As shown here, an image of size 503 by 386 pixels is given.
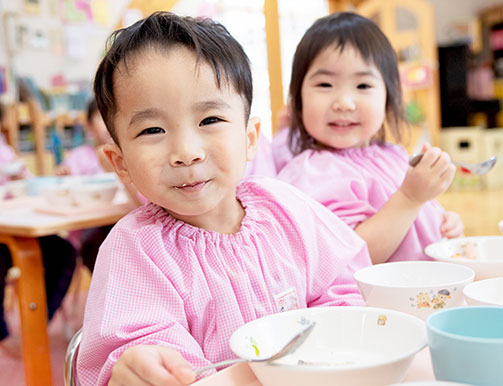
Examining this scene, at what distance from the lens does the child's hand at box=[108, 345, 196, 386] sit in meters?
0.56

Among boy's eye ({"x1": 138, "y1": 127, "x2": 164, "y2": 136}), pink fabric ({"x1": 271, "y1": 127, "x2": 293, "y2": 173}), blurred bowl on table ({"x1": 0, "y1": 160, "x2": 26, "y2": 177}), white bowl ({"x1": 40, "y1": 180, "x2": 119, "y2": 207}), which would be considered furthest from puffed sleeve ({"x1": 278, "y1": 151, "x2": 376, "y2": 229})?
blurred bowl on table ({"x1": 0, "y1": 160, "x2": 26, "y2": 177})

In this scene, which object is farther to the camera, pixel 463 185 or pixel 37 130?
pixel 463 185

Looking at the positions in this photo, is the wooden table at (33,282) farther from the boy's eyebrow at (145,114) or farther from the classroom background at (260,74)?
the boy's eyebrow at (145,114)

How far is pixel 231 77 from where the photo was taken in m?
0.79

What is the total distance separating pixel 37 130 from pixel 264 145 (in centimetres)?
354

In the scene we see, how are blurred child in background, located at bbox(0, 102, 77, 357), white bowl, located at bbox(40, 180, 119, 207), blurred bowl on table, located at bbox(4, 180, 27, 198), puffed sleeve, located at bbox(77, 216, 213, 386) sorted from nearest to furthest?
puffed sleeve, located at bbox(77, 216, 213, 386), white bowl, located at bbox(40, 180, 119, 207), blurred bowl on table, located at bbox(4, 180, 27, 198), blurred child in background, located at bbox(0, 102, 77, 357)

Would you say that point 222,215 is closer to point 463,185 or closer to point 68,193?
point 68,193

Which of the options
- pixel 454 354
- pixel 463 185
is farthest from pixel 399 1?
pixel 454 354

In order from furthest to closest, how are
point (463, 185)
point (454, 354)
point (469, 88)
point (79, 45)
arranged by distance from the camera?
point (469, 88) < point (463, 185) < point (79, 45) < point (454, 354)

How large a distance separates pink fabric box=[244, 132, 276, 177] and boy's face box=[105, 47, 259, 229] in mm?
718

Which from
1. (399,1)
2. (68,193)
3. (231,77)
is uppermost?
(399,1)

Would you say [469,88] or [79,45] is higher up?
[79,45]

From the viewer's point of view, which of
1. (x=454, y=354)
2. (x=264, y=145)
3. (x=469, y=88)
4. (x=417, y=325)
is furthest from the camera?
(x=469, y=88)

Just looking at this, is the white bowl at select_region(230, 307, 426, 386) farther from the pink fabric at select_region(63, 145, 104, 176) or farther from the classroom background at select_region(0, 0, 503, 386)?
the pink fabric at select_region(63, 145, 104, 176)
